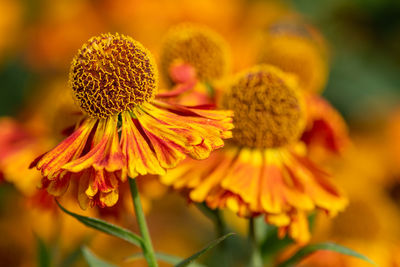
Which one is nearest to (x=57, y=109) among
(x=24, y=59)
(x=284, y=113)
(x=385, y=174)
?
(x=284, y=113)

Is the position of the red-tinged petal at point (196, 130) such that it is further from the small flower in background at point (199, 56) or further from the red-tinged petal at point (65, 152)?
the small flower in background at point (199, 56)

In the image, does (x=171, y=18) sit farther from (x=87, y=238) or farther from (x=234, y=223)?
(x=87, y=238)

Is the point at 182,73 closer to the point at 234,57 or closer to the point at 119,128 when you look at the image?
the point at 119,128

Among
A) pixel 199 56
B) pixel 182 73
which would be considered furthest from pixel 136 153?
pixel 199 56

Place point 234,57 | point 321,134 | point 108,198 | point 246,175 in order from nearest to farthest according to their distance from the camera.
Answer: point 108,198 < point 246,175 < point 321,134 < point 234,57

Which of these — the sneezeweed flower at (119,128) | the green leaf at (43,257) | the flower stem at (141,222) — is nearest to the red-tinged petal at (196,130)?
the sneezeweed flower at (119,128)

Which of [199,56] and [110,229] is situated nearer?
[110,229]

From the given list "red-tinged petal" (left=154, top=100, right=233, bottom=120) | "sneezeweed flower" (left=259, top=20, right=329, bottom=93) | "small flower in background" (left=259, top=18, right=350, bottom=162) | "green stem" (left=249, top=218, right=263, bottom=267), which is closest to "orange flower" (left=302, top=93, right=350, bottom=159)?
"small flower in background" (left=259, top=18, right=350, bottom=162)
